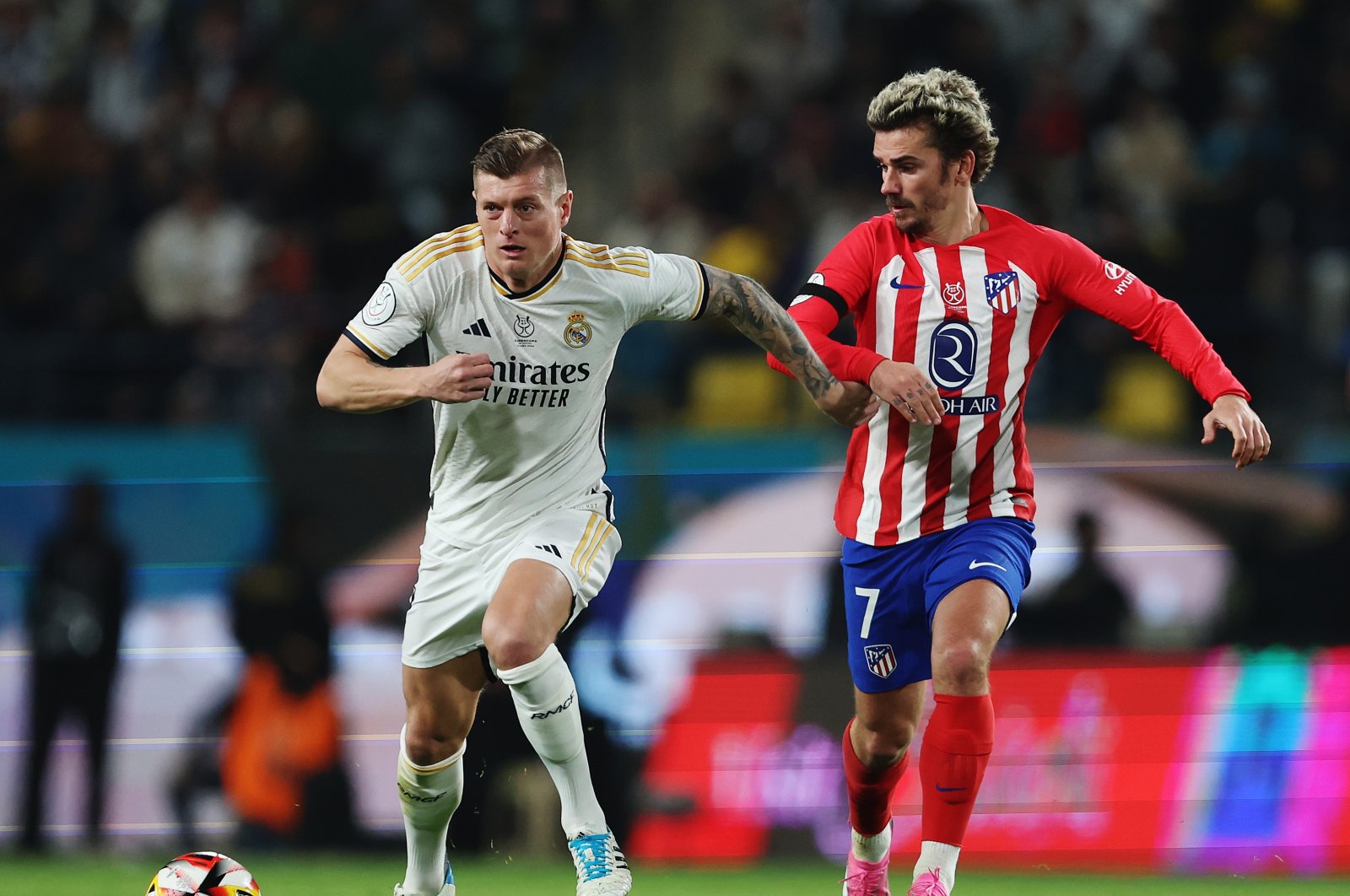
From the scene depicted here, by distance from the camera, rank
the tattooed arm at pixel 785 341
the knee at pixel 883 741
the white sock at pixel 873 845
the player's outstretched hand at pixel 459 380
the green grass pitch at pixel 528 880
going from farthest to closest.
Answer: the green grass pitch at pixel 528 880
the white sock at pixel 873 845
the knee at pixel 883 741
the tattooed arm at pixel 785 341
the player's outstretched hand at pixel 459 380

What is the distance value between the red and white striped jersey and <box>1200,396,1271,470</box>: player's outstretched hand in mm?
278

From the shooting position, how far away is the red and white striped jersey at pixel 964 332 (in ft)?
17.7

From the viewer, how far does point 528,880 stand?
6.91m

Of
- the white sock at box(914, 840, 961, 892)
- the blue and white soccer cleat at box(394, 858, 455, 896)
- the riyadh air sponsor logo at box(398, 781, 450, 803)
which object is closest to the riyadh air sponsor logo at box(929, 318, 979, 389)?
the white sock at box(914, 840, 961, 892)

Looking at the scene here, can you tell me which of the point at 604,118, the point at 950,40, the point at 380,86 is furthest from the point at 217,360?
the point at 950,40

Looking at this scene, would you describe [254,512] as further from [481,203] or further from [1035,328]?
[1035,328]

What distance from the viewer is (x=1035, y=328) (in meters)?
5.45

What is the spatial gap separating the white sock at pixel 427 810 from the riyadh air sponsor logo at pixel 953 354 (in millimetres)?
1921

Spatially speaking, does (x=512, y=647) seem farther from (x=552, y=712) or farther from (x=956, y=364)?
(x=956, y=364)

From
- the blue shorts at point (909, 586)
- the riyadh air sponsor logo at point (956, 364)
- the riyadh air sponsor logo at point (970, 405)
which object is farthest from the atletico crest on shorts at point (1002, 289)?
the blue shorts at point (909, 586)

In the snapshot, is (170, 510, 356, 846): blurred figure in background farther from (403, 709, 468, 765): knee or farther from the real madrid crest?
the real madrid crest

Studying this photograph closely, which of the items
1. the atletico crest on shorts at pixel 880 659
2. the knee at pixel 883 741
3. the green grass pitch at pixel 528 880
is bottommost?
the green grass pitch at pixel 528 880

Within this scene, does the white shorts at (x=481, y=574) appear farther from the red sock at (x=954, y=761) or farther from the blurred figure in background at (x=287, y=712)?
the blurred figure in background at (x=287, y=712)

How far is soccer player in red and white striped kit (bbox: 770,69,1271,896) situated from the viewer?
5.37 meters
